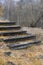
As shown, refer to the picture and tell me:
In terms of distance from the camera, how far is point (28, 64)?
472cm

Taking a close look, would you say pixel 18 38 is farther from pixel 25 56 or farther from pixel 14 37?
pixel 25 56

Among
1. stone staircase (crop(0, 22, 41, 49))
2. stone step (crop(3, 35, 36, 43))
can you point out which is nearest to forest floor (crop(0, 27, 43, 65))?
stone staircase (crop(0, 22, 41, 49))

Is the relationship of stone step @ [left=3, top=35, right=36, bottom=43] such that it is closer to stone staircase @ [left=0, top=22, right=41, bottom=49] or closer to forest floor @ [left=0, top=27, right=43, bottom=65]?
stone staircase @ [left=0, top=22, right=41, bottom=49]

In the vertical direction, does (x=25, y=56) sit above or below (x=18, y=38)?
below

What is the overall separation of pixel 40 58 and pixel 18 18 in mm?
6512

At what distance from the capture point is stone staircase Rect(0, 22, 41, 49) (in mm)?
6413

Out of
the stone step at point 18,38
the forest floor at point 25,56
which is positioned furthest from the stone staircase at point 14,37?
the forest floor at point 25,56

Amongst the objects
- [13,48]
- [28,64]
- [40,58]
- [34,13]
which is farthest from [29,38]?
[34,13]

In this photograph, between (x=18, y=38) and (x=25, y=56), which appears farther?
(x=18, y=38)

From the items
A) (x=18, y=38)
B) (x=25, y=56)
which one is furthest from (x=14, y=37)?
(x=25, y=56)

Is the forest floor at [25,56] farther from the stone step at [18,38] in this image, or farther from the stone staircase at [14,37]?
the stone step at [18,38]

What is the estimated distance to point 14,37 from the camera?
7012 mm

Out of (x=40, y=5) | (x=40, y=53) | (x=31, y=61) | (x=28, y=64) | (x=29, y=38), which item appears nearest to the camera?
(x=28, y=64)

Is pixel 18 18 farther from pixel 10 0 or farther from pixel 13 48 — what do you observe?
pixel 13 48
